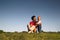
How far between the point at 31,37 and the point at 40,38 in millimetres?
800

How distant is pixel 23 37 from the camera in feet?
30.9

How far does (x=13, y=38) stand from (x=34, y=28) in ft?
13.0

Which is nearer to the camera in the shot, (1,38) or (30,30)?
(1,38)

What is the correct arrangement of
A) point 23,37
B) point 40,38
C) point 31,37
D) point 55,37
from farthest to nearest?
point 55,37
point 40,38
point 31,37
point 23,37

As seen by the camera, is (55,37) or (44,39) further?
(55,37)

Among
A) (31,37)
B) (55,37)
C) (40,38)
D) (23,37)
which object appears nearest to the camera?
(23,37)

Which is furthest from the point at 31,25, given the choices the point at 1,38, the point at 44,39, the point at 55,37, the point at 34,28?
the point at 1,38

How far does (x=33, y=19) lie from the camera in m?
13.5

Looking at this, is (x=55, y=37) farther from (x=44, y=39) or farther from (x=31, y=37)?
(x=31, y=37)

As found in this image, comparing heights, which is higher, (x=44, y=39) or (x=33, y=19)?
(x=33, y=19)

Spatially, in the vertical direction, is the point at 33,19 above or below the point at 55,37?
above

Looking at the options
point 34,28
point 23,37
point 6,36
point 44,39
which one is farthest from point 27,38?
point 34,28

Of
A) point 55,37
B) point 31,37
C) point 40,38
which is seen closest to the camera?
point 31,37

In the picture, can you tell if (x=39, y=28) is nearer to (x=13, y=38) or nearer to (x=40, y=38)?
(x=40, y=38)
